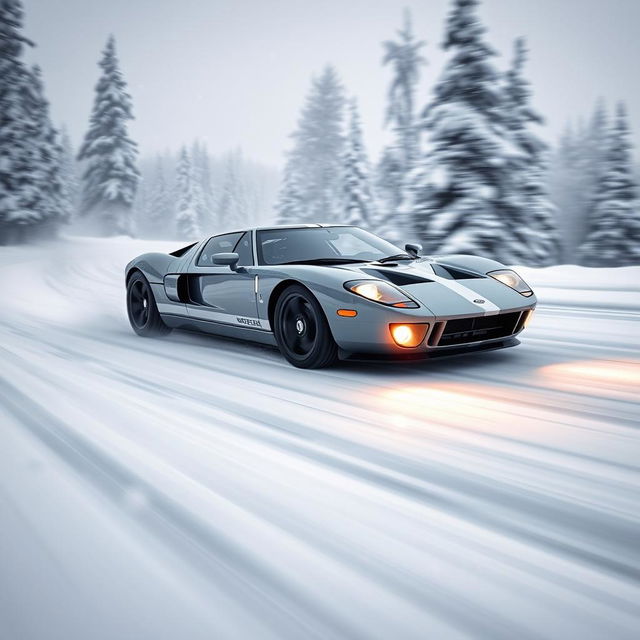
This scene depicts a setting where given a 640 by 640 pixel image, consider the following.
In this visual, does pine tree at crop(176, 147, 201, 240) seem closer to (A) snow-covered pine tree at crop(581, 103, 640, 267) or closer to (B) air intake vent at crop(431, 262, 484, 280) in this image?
(A) snow-covered pine tree at crop(581, 103, 640, 267)

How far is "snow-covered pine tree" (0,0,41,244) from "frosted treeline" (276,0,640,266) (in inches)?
550

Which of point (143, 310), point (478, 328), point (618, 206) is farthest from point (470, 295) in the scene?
point (618, 206)

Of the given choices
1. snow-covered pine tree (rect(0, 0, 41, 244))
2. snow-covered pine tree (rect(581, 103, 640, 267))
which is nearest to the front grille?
snow-covered pine tree (rect(581, 103, 640, 267))

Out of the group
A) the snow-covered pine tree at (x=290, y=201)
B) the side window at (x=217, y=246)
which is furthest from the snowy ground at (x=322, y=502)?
the snow-covered pine tree at (x=290, y=201)

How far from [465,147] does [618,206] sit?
57.3 ft

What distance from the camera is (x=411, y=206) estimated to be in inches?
706

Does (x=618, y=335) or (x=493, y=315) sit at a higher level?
(x=493, y=315)

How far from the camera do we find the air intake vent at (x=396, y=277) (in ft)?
15.3

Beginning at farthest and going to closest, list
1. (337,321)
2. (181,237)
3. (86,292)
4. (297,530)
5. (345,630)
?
(181,237)
(86,292)
(337,321)
(297,530)
(345,630)

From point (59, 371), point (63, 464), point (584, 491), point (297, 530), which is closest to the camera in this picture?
point (297, 530)

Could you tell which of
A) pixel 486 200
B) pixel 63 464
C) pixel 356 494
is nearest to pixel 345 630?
pixel 356 494

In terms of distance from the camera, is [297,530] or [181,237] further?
[181,237]

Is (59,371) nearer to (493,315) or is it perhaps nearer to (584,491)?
(493,315)

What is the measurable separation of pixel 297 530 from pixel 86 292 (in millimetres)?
10993
